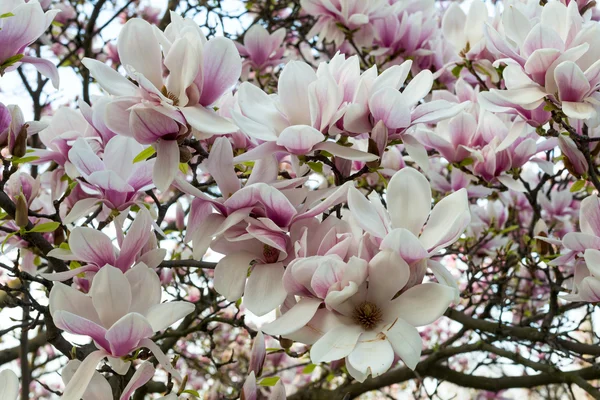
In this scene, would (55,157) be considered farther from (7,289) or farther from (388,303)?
(388,303)

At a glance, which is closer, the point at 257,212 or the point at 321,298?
the point at 321,298

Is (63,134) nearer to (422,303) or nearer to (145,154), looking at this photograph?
(145,154)

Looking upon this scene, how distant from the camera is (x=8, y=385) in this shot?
1017mm

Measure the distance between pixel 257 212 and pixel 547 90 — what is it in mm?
640

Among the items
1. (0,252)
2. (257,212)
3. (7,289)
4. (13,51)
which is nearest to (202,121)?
(257,212)

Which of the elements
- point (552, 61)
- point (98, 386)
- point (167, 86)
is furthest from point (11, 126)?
A: point (552, 61)

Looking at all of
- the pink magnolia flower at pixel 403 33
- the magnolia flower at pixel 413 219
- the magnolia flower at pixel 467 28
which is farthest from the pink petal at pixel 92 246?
the pink magnolia flower at pixel 403 33

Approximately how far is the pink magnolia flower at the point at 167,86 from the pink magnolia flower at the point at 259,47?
1.29 meters

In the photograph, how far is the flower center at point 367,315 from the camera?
2.93ft

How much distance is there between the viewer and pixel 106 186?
1.09m

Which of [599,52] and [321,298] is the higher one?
[599,52]

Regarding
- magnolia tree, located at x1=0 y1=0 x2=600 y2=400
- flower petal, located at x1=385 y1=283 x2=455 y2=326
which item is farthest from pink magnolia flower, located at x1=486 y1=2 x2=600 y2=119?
flower petal, located at x1=385 y1=283 x2=455 y2=326

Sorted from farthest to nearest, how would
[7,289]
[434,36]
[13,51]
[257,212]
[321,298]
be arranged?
1. [434,36]
2. [7,289]
3. [13,51]
4. [257,212]
5. [321,298]

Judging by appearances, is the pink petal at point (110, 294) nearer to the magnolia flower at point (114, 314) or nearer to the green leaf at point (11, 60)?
the magnolia flower at point (114, 314)
